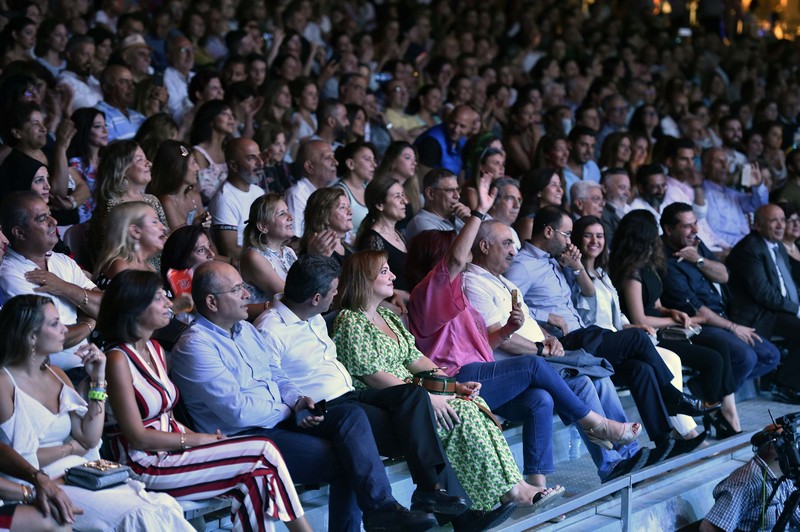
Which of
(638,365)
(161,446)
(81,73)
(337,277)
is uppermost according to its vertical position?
(81,73)

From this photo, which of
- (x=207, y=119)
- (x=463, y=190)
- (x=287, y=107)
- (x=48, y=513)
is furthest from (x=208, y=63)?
(x=48, y=513)

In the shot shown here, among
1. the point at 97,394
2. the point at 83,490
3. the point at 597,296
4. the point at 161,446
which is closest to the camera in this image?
the point at 83,490

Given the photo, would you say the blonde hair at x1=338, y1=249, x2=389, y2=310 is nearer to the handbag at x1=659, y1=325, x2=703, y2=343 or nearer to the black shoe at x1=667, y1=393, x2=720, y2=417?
the black shoe at x1=667, y1=393, x2=720, y2=417

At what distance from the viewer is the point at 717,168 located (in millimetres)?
8391

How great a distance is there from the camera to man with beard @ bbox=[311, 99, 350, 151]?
700cm

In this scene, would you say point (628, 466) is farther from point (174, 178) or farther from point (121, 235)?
point (174, 178)

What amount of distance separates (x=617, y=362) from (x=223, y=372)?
2271mm

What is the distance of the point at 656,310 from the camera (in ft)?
19.8

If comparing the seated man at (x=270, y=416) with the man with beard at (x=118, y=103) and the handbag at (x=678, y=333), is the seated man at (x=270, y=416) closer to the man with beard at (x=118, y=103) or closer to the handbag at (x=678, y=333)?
the handbag at (x=678, y=333)

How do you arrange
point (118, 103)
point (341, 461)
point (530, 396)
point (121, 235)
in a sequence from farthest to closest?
point (118, 103)
point (530, 396)
point (121, 235)
point (341, 461)

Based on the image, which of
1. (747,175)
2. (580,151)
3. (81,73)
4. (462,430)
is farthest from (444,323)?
(747,175)

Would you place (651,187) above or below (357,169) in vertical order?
above

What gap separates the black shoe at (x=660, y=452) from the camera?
486 cm

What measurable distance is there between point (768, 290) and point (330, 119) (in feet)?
9.37
